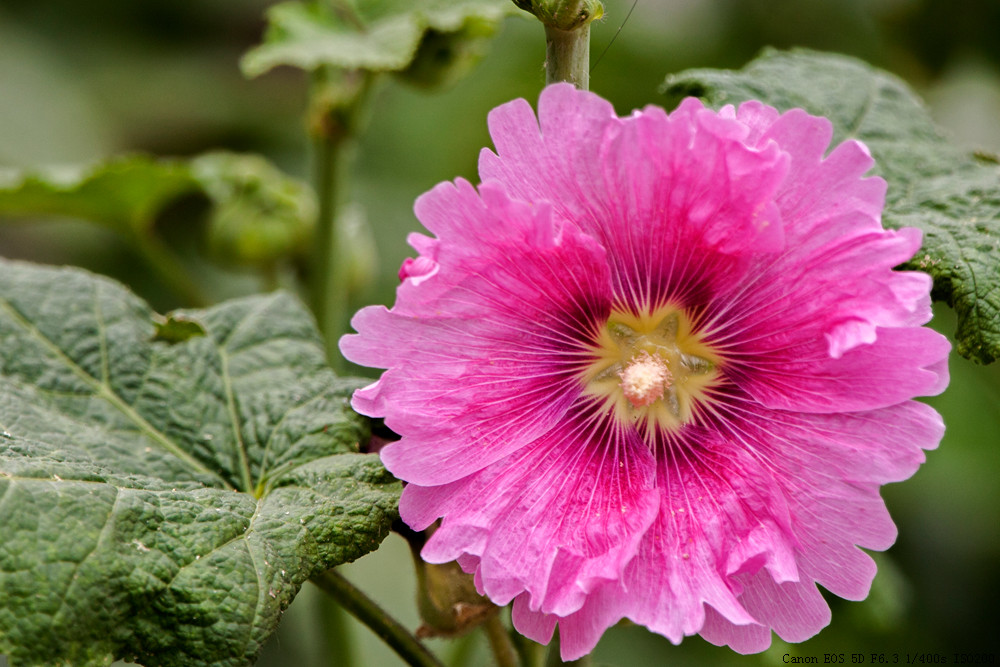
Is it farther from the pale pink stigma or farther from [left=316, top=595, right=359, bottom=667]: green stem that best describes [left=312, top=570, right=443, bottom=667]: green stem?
[left=316, top=595, right=359, bottom=667]: green stem

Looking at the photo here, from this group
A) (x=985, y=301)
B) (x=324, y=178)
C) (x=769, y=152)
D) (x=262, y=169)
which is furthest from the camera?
(x=262, y=169)

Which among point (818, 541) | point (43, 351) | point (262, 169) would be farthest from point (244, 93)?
point (818, 541)

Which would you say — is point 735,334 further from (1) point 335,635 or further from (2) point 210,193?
(2) point 210,193

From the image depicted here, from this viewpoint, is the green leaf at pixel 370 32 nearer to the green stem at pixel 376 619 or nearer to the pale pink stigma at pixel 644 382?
the pale pink stigma at pixel 644 382

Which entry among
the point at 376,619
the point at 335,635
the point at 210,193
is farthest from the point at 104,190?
the point at 376,619

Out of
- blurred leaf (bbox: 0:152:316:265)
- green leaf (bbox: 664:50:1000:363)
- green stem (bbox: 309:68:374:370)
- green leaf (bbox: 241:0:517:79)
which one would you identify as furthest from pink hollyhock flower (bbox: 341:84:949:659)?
blurred leaf (bbox: 0:152:316:265)

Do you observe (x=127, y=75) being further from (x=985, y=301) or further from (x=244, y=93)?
(x=985, y=301)
